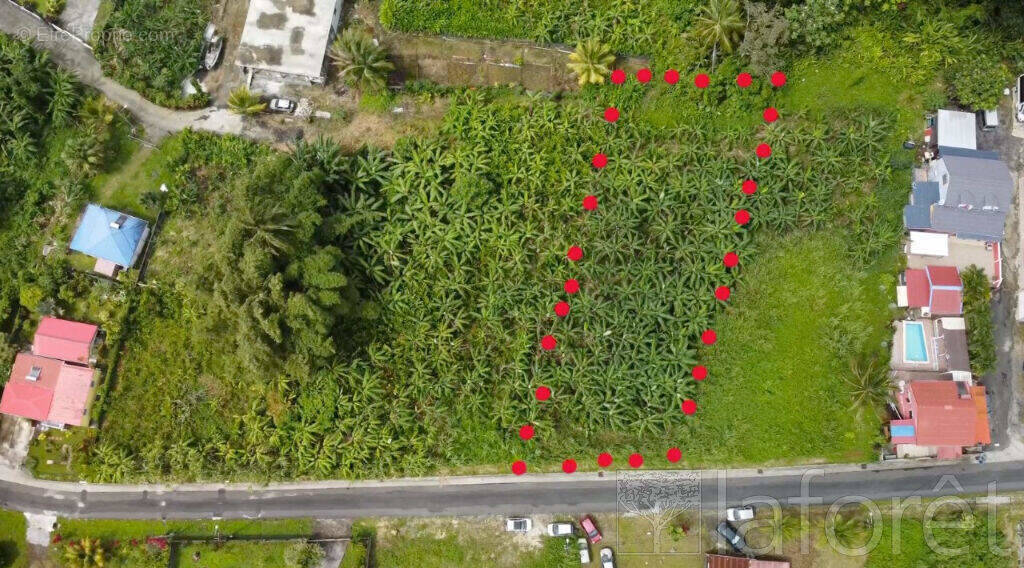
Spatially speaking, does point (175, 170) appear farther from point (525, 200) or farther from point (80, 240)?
point (525, 200)

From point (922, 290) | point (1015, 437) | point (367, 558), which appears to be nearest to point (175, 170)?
point (367, 558)

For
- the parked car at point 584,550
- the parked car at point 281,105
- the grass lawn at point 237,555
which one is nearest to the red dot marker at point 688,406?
the parked car at point 584,550

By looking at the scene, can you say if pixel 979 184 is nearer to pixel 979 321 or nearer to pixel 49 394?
pixel 979 321

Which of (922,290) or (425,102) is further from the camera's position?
(425,102)

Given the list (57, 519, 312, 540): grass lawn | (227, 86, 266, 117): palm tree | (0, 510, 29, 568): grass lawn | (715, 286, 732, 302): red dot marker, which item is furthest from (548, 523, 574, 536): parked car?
(0, 510, 29, 568): grass lawn

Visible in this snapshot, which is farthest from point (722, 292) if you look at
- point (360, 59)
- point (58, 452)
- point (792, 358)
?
point (58, 452)

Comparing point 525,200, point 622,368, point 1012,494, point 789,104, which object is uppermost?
point 789,104

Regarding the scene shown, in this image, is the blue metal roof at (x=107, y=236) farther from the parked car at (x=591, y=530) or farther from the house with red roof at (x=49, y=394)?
the parked car at (x=591, y=530)
